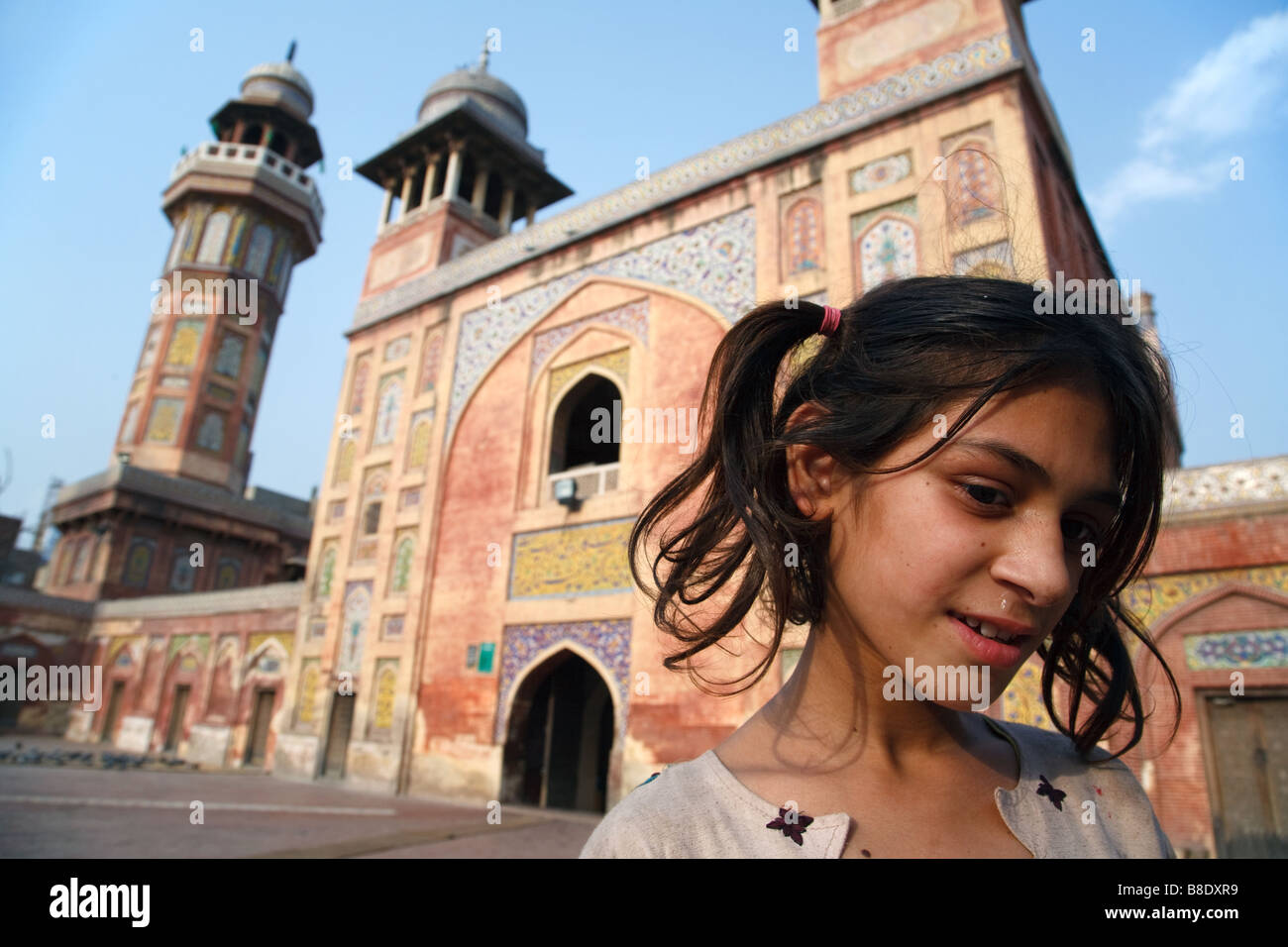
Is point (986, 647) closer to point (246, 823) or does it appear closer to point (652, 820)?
point (652, 820)

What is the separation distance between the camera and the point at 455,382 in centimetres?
1088

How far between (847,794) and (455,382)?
10554 millimetres

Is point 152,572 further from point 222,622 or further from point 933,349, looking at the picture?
point 933,349

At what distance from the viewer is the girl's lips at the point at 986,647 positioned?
0.83 metres

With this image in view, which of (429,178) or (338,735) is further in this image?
(429,178)

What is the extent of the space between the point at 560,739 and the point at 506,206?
367 inches

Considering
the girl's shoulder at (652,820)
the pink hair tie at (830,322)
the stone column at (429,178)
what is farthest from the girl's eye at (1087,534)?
the stone column at (429,178)

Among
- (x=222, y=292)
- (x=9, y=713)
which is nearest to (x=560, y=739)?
(x=9, y=713)

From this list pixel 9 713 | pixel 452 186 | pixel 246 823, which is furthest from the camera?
pixel 9 713

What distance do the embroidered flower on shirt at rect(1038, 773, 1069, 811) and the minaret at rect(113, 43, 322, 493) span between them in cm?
2358

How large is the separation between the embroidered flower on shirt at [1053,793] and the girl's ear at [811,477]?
47cm

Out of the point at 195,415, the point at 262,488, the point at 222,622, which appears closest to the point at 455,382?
the point at 222,622

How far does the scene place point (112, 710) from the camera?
17312 millimetres

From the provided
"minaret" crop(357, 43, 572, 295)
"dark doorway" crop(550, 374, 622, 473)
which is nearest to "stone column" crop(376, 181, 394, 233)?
"minaret" crop(357, 43, 572, 295)
